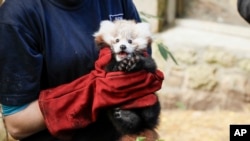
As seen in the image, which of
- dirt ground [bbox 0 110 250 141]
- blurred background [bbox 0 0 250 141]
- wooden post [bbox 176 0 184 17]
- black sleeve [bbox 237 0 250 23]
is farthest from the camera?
wooden post [bbox 176 0 184 17]

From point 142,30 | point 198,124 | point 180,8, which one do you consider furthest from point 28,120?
point 180,8

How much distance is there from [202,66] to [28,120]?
258 cm

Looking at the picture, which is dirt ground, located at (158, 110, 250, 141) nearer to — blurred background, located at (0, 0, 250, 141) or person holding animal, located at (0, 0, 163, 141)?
blurred background, located at (0, 0, 250, 141)

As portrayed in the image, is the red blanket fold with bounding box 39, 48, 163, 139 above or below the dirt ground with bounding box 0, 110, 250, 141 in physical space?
above

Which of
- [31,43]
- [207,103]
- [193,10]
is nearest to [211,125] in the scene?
[207,103]

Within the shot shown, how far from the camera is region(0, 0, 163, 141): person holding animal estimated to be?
144 centimetres

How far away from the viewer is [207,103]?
3.93 meters

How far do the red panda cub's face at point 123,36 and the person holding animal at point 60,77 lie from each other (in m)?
0.03

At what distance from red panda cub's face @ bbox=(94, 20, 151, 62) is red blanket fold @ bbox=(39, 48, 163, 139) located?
0.12ft

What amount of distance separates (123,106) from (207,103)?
2.57 metres

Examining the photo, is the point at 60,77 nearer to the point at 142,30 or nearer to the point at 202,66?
the point at 142,30

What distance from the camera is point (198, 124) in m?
3.78

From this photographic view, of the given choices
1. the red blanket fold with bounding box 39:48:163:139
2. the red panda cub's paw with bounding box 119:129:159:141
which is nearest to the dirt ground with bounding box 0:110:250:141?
the red panda cub's paw with bounding box 119:129:159:141

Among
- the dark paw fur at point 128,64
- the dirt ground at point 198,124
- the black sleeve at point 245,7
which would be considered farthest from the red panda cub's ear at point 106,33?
the dirt ground at point 198,124
